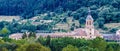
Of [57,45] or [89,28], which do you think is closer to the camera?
[57,45]

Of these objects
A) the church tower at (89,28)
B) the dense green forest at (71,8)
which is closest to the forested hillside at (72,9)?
the dense green forest at (71,8)

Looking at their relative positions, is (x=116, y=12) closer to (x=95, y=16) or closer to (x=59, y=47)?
(x=95, y=16)

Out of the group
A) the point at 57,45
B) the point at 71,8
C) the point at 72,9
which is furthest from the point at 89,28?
the point at 71,8

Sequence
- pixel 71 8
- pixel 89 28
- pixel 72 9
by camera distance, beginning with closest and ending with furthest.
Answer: pixel 89 28 < pixel 72 9 < pixel 71 8

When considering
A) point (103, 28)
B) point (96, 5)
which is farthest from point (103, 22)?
point (96, 5)

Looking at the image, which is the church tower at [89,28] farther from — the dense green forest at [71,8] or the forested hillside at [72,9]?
the dense green forest at [71,8]

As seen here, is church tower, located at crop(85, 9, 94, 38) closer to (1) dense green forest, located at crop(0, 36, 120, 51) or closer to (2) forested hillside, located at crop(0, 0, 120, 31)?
(2) forested hillside, located at crop(0, 0, 120, 31)

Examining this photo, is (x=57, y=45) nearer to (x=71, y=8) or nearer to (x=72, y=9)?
(x=72, y=9)

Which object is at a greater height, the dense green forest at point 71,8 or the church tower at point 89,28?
the church tower at point 89,28

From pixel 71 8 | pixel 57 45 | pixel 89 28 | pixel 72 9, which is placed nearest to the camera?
pixel 57 45
